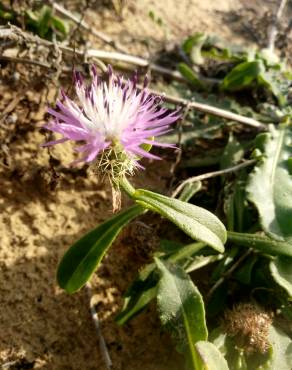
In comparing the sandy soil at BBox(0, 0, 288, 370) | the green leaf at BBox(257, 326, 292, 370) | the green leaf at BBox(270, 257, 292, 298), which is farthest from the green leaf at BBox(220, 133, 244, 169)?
the green leaf at BBox(257, 326, 292, 370)

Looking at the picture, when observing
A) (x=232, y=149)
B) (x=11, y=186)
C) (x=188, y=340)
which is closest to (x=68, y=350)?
(x=188, y=340)

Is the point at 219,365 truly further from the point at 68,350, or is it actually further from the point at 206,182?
the point at 206,182

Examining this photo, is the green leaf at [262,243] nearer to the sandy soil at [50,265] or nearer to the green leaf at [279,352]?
the green leaf at [279,352]

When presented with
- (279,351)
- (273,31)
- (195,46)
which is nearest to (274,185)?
(279,351)

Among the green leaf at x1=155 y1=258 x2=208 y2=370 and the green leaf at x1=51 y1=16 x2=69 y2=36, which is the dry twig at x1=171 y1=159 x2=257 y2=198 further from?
the green leaf at x1=51 y1=16 x2=69 y2=36

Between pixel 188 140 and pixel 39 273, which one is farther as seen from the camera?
pixel 188 140

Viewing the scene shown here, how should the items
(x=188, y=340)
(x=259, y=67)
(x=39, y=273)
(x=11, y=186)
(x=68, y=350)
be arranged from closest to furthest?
(x=188, y=340) → (x=68, y=350) → (x=39, y=273) → (x=11, y=186) → (x=259, y=67)

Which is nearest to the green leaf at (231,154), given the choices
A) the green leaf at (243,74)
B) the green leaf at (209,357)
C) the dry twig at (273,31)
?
the green leaf at (243,74)
